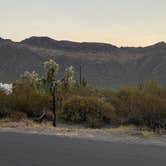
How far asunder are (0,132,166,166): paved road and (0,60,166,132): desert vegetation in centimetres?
689

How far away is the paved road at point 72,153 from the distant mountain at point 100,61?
104664 mm

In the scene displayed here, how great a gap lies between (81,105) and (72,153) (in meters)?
13.7

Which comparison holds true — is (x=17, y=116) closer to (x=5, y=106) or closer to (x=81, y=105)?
(x=5, y=106)

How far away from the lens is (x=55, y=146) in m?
15.5

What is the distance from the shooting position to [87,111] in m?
27.7

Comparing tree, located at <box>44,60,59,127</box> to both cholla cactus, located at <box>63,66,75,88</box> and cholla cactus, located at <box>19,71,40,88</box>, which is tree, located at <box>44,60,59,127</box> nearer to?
cholla cactus, located at <box>63,66,75,88</box>

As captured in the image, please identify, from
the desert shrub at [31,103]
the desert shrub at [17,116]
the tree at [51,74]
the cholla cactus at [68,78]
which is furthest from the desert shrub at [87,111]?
the cholla cactus at [68,78]

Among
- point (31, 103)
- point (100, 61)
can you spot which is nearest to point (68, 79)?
point (31, 103)

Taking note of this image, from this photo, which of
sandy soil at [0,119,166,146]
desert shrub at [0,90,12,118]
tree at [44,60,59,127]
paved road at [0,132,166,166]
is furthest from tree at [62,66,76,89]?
paved road at [0,132,166,166]

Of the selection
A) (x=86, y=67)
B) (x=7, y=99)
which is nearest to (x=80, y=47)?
(x=86, y=67)

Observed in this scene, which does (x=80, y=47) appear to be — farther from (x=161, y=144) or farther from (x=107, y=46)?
(x=161, y=144)

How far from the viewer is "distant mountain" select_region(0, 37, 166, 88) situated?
129m

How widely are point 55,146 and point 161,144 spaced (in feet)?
11.5

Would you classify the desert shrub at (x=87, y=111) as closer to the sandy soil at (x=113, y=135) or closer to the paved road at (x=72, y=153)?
the sandy soil at (x=113, y=135)
